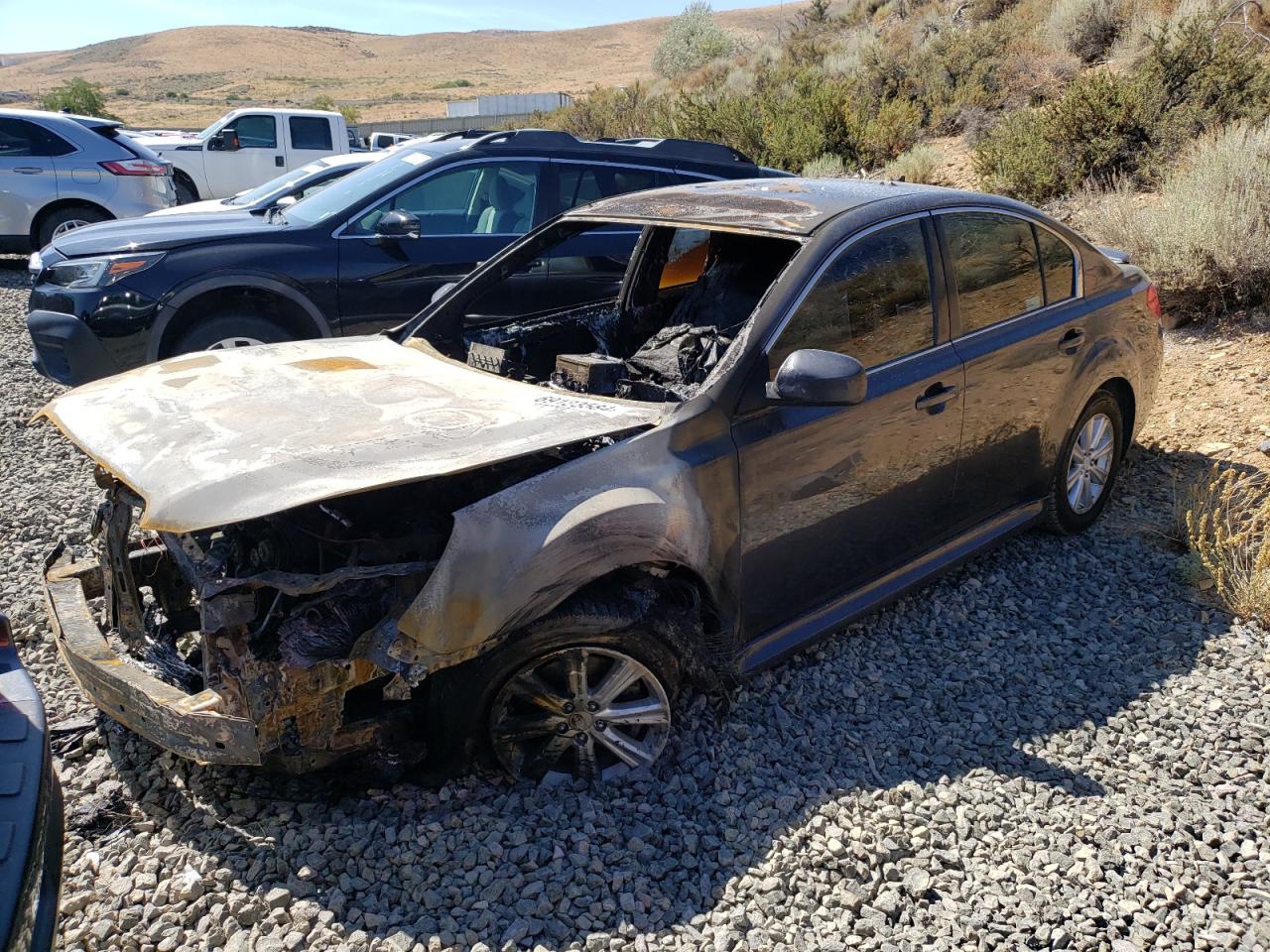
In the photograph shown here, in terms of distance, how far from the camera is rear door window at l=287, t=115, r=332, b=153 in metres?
17.8

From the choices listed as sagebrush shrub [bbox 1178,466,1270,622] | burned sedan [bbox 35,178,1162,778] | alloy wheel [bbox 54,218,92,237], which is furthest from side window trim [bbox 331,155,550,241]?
alloy wheel [bbox 54,218,92,237]

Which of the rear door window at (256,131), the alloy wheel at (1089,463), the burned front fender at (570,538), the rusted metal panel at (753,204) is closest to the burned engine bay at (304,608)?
the burned front fender at (570,538)

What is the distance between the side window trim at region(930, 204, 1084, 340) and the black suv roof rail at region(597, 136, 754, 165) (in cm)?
328

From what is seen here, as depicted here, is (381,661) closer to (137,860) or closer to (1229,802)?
(137,860)

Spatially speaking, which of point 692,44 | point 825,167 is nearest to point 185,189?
point 825,167

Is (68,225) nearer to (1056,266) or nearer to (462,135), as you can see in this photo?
(462,135)

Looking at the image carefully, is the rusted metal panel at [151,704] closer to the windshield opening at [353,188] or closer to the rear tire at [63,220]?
the windshield opening at [353,188]

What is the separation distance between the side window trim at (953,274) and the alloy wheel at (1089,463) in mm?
681

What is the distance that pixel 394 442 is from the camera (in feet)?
9.92

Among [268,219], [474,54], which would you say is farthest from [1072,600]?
[474,54]

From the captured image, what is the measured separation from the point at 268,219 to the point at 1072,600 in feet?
19.0

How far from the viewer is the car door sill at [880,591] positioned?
356 cm

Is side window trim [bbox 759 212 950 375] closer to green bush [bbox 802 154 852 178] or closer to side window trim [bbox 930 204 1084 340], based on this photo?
side window trim [bbox 930 204 1084 340]

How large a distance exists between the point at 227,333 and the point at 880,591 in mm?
4579
